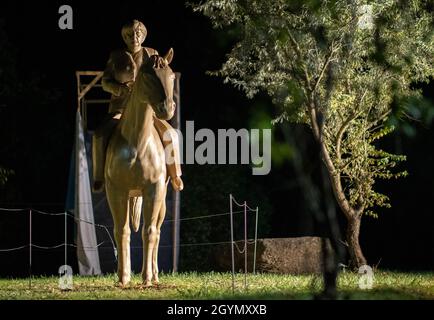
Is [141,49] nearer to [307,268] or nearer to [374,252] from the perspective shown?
[307,268]

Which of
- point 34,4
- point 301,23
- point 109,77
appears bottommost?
point 109,77

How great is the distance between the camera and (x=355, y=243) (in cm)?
1567

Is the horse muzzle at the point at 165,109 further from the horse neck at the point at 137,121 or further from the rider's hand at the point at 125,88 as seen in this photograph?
the rider's hand at the point at 125,88

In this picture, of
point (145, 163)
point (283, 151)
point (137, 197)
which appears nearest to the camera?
point (283, 151)

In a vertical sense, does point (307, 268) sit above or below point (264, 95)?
below

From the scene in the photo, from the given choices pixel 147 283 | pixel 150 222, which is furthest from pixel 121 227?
pixel 147 283

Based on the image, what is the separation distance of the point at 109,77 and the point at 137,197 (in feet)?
4.81

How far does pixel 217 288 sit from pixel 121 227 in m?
1.24

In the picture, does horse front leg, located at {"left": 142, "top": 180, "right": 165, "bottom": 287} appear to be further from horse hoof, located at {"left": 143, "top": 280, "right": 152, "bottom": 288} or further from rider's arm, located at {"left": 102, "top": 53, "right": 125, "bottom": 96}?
rider's arm, located at {"left": 102, "top": 53, "right": 125, "bottom": 96}

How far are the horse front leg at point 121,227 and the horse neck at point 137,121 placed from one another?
0.62 metres

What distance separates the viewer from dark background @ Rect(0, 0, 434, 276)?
18.5m

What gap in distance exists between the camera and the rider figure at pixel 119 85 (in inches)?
435

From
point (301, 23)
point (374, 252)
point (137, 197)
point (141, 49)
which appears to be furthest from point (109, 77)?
point (374, 252)

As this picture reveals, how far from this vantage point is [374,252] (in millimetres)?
19031
